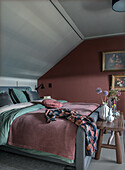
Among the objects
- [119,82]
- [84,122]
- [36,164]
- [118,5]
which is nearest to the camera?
[84,122]

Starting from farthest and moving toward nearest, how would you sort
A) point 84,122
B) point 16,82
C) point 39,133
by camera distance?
point 16,82, point 39,133, point 84,122

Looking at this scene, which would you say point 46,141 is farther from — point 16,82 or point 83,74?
point 83,74

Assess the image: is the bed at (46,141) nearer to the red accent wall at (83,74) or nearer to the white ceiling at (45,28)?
the white ceiling at (45,28)

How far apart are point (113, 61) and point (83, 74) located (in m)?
1.06

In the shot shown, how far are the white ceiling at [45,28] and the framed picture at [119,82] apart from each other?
1377mm

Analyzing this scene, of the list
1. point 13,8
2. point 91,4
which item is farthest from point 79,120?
point 91,4

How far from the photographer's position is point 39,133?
6.47 ft

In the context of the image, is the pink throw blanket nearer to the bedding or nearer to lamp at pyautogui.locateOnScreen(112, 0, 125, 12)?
the bedding

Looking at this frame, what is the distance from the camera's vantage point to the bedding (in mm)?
1819

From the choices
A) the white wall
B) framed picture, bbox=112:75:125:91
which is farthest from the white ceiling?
framed picture, bbox=112:75:125:91

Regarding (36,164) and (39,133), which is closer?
(39,133)

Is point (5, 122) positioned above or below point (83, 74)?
below

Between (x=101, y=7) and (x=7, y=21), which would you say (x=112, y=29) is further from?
(x=7, y=21)

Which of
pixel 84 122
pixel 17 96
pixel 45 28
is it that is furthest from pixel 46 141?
pixel 45 28
